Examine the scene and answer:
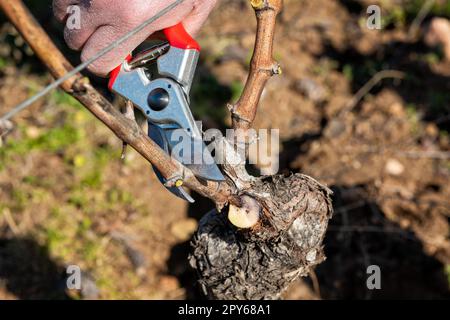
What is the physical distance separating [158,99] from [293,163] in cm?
146

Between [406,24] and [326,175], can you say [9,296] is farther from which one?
[406,24]

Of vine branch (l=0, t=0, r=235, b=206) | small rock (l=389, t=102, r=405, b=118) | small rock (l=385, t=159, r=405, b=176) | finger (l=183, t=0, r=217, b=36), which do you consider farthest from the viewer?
small rock (l=389, t=102, r=405, b=118)

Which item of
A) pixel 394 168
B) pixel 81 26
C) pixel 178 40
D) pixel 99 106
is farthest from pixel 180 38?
pixel 394 168

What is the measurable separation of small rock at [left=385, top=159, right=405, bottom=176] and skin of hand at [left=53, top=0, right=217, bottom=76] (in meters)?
1.65

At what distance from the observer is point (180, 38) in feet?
6.23

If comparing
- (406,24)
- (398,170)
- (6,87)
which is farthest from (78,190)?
(406,24)

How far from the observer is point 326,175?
120 inches

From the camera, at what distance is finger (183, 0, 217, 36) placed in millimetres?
1920

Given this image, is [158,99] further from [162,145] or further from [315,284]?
[315,284]

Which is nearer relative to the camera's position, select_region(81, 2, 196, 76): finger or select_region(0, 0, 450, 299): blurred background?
select_region(81, 2, 196, 76): finger

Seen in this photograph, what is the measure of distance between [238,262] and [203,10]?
2.86 feet

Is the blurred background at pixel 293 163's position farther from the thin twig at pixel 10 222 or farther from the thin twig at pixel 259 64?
the thin twig at pixel 259 64

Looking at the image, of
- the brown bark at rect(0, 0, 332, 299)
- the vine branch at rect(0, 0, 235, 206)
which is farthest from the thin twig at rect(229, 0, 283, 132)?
the vine branch at rect(0, 0, 235, 206)

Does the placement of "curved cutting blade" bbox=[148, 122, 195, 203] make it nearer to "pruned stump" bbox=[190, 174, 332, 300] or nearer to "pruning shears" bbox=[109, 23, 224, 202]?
"pruning shears" bbox=[109, 23, 224, 202]
